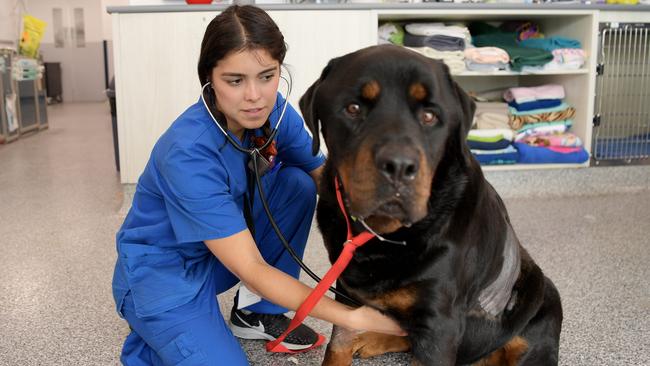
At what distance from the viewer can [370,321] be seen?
4.40 feet

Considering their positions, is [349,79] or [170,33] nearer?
[349,79]

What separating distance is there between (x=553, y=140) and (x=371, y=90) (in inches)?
101

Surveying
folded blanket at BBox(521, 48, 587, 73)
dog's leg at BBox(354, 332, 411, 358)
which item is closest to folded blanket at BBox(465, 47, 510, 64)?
folded blanket at BBox(521, 48, 587, 73)

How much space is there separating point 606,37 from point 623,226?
1.17 meters

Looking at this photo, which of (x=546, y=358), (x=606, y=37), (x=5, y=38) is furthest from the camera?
(x=5, y=38)

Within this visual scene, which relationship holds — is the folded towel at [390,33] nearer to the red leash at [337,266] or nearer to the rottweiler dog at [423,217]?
the rottweiler dog at [423,217]

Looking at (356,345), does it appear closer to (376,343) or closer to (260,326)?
(376,343)

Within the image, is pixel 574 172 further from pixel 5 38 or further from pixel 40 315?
pixel 5 38

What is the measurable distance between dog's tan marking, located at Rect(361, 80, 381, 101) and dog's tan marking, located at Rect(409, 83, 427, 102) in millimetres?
64

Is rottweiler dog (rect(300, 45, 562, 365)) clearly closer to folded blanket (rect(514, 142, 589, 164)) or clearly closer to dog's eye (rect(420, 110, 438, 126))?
dog's eye (rect(420, 110, 438, 126))

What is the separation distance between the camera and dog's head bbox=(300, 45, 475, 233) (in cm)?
109

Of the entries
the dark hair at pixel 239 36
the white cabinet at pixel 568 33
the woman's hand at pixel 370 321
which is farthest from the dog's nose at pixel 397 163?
the white cabinet at pixel 568 33

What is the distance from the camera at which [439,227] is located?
4.15 feet

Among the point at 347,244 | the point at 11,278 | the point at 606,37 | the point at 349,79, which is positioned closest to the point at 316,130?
the point at 349,79
